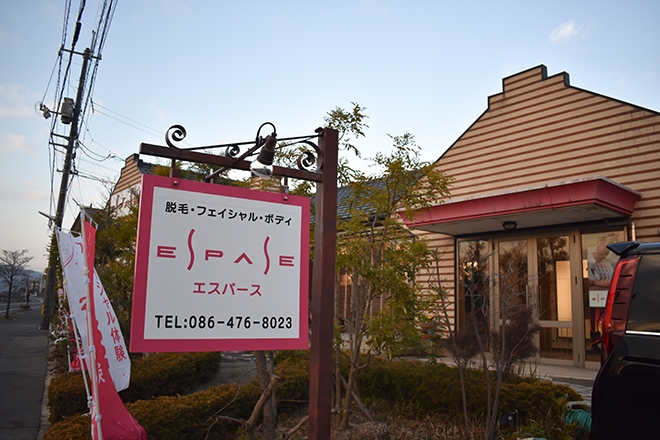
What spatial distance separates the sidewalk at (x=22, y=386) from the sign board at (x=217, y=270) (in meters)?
4.97

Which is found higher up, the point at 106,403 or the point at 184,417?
the point at 106,403

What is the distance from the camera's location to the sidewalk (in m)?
6.10

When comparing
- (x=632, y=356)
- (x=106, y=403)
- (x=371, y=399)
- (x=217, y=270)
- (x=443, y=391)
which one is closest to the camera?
(x=217, y=270)

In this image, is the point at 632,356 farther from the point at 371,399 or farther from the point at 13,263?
the point at 13,263

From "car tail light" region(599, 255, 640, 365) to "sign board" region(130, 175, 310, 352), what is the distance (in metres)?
2.32

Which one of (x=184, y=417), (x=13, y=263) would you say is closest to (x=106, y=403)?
(x=184, y=417)

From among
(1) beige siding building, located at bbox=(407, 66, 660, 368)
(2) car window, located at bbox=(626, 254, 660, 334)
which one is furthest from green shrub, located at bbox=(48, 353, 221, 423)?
(2) car window, located at bbox=(626, 254, 660, 334)

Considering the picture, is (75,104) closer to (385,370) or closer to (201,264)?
(385,370)

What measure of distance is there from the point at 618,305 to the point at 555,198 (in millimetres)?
5256

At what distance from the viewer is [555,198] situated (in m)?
8.28

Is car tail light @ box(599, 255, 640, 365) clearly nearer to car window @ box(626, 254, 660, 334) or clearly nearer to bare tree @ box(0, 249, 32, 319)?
car window @ box(626, 254, 660, 334)

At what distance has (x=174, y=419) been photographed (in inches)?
192

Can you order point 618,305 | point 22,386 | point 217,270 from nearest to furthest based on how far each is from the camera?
point 217,270
point 618,305
point 22,386

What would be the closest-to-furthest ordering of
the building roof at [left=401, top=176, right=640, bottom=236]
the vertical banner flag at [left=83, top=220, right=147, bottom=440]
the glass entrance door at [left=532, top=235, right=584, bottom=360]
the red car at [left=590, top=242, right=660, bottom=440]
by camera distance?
the red car at [left=590, top=242, right=660, bottom=440]
the vertical banner flag at [left=83, top=220, right=147, bottom=440]
the building roof at [left=401, top=176, right=640, bottom=236]
the glass entrance door at [left=532, top=235, right=584, bottom=360]
